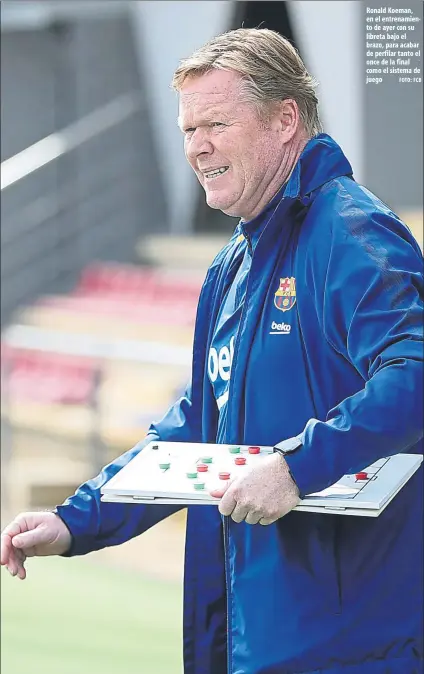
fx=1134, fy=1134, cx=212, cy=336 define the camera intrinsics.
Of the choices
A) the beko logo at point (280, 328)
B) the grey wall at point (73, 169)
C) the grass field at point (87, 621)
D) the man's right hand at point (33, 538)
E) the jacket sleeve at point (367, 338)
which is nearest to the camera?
the jacket sleeve at point (367, 338)

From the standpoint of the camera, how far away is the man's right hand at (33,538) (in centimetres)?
138

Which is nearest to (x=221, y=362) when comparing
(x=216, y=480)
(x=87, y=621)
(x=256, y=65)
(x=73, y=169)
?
(x=216, y=480)

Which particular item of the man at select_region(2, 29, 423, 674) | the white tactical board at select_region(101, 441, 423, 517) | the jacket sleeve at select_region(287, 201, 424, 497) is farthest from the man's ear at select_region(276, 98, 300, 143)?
the white tactical board at select_region(101, 441, 423, 517)

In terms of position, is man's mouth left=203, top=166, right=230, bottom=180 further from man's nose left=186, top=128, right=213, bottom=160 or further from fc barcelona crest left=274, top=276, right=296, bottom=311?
fc barcelona crest left=274, top=276, right=296, bottom=311

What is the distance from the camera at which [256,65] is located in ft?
4.20

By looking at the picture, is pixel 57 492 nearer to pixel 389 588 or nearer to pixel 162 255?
pixel 162 255

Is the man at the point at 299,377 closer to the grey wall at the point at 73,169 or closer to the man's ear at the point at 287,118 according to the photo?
the man's ear at the point at 287,118

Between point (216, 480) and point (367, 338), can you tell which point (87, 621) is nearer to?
point (216, 480)

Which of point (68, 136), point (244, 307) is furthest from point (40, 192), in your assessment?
point (244, 307)

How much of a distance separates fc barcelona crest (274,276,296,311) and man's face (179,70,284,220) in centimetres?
12

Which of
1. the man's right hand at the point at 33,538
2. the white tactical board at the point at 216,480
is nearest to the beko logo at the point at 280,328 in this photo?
the white tactical board at the point at 216,480

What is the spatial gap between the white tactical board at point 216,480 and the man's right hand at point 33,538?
16 cm

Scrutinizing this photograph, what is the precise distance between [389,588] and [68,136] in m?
4.48

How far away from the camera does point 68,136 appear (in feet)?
17.9
